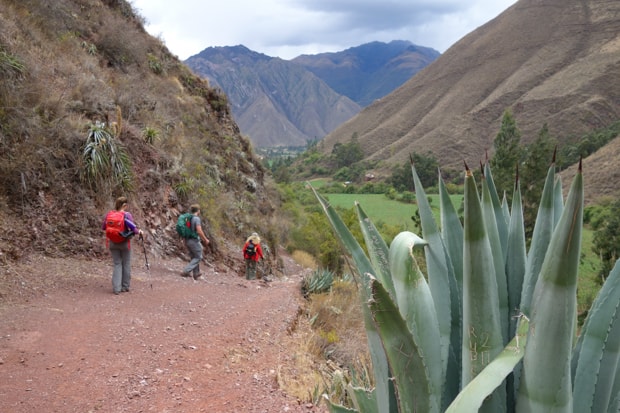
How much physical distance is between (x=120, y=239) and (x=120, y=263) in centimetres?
40

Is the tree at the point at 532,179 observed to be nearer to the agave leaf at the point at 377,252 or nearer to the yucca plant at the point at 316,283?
the yucca plant at the point at 316,283

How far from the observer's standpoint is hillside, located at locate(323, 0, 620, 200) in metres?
61.4

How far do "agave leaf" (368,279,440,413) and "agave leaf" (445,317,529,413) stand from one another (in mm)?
192

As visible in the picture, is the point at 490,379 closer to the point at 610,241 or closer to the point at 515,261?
the point at 515,261

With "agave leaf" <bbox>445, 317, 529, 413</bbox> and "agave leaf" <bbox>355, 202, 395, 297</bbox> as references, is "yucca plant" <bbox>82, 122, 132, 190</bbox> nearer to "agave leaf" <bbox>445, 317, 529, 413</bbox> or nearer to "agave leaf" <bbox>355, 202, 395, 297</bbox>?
"agave leaf" <bbox>355, 202, 395, 297</bbox>

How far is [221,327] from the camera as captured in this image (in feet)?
19.6

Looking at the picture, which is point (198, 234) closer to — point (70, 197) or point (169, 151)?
point (70, 197)

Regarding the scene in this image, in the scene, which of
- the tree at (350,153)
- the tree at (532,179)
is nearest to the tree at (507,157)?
the tree at (532,179)

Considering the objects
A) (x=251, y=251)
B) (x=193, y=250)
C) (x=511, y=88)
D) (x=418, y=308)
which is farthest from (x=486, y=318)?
(x=511, y=88)

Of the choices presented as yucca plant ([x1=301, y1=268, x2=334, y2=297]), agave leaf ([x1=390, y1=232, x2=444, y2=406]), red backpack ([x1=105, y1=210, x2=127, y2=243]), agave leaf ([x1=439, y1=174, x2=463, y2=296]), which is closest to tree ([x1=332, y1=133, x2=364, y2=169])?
yucca plant ([x1=301, y1=268, x2=334, y2=297])

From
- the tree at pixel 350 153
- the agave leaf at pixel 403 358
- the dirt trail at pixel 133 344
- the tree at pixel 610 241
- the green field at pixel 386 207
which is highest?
the tree at pixel 350 153

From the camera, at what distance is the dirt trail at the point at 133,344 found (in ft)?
12.7

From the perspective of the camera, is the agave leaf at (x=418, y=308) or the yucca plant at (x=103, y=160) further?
the yucca plant at (x=103, y=160)

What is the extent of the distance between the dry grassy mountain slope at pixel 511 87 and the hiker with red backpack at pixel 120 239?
166ft
